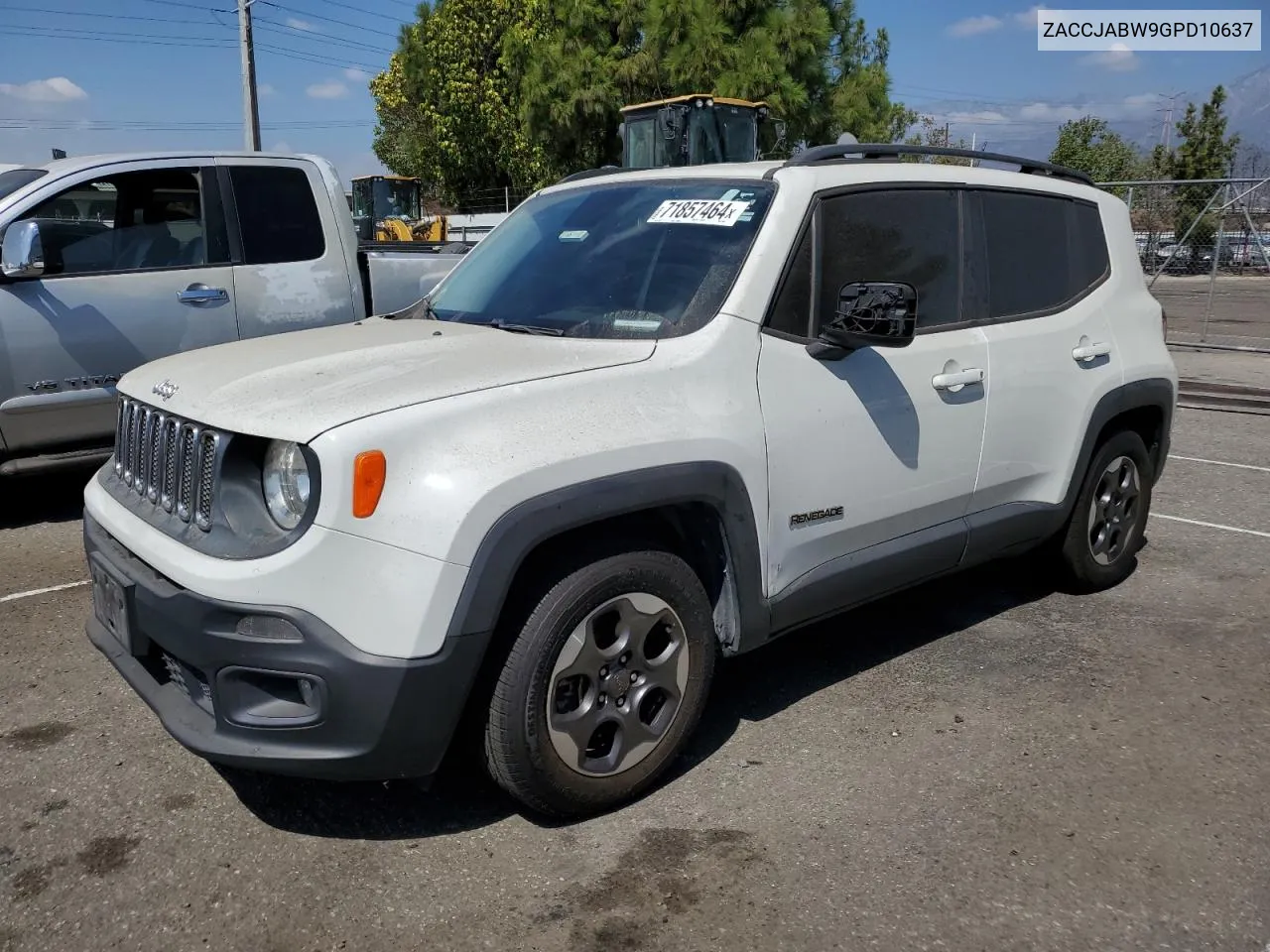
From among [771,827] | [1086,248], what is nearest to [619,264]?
[771,827]

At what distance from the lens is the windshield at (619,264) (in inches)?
133

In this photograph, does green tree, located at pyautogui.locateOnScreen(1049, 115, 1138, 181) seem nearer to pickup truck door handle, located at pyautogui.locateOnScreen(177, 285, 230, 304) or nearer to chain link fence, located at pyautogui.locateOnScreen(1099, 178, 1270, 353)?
chain link fence, located at pyautogui.locateOnScreen(1099, 178, 1270, 353)

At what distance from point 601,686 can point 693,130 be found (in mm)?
17483

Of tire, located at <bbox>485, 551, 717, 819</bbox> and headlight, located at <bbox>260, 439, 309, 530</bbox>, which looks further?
tire, located at <bbox>485, 551, 717, 819</bbox>

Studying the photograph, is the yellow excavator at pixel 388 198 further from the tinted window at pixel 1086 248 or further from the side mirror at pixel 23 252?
the tinted window at pixel 1086 248

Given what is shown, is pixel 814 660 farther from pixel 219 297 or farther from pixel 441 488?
pixel 219 297

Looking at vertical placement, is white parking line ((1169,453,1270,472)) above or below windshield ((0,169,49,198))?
below

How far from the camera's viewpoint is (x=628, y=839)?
9.86 ft

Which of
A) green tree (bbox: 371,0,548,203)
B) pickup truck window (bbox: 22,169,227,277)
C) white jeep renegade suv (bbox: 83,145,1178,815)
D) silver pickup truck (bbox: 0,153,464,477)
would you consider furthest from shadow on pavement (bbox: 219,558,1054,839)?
green tree (bbox: 371,0,548,203)

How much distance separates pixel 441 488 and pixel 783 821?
4.59 ft

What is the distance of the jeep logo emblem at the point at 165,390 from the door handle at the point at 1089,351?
3.34m

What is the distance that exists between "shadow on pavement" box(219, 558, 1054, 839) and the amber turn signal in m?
1.03

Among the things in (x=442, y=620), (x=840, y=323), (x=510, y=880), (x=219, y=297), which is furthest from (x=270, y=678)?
(x=219, y=297)

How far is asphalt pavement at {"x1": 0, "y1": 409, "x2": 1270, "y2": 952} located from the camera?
264 cm
